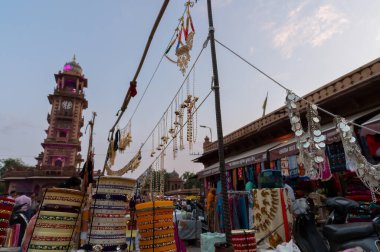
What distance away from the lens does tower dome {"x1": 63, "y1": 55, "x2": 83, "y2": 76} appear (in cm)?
4434

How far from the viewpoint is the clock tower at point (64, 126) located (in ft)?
122

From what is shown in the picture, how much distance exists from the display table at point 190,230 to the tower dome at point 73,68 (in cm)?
4290

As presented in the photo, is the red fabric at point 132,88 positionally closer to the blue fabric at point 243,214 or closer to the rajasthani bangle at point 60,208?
the blue fabric at point 243,214

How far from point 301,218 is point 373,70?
19.1 feet

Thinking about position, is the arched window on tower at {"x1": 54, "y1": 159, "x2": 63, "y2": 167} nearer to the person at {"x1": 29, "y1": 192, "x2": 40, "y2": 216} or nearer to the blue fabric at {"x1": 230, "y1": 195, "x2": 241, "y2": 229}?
the person at {"x1": 29, "y1": 192, "x2": 40, "y2": 216}

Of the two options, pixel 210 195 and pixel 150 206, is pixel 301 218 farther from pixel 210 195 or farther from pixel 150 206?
pixel 210 195

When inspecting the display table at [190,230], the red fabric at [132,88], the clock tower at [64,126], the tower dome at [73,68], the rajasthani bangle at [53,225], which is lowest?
the display table at [190,230]

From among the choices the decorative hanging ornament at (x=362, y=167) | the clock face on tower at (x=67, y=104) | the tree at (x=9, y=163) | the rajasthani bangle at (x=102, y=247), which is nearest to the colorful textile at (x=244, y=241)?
the rajasthani bangle at (x=102, y=247)

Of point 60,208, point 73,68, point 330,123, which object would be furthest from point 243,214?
point 73,68

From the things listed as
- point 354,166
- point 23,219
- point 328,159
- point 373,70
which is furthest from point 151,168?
point 373,70

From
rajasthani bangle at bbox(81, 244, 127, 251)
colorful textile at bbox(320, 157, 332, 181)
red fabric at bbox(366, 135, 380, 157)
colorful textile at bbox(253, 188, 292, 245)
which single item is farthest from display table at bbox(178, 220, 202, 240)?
rajasthani bangle at bbox(81, 244, 127, 251)

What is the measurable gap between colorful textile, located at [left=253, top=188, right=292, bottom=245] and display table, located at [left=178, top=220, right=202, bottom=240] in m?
4.56

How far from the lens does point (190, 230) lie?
8914 millimetres

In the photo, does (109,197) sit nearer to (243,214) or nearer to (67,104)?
(243,214)
